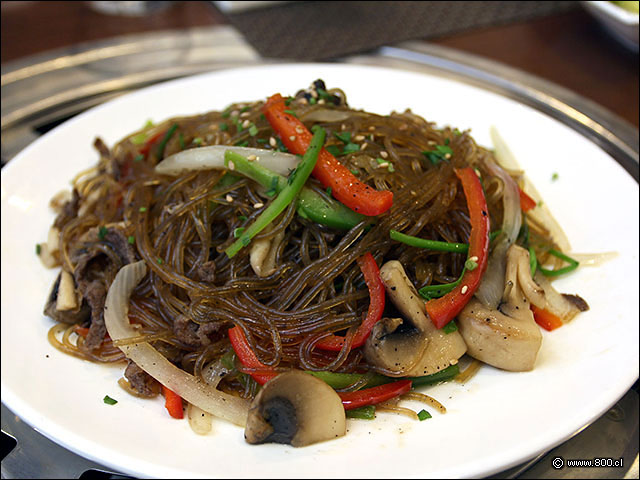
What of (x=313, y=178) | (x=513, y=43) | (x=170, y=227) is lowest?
(x=170, y=227)

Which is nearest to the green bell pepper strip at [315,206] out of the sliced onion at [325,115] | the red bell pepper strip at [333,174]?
the red bell pepper strip at [333,174]

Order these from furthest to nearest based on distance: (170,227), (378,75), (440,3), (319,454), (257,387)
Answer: (440,3) < (378,75) < (170,227) < (257,387) < (319,454)

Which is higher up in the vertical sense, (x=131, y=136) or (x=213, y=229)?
(x=131, y=136)

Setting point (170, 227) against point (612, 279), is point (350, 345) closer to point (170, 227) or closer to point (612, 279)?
point (170, 227)

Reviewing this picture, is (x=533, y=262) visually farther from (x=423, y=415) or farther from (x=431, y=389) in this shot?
(x=423, y=415)

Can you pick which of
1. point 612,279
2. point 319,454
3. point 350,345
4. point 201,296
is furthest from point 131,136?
point 612,279

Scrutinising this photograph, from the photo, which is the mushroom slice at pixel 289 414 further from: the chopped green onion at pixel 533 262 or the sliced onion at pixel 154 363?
the chopped green onion at pixel 533 262
